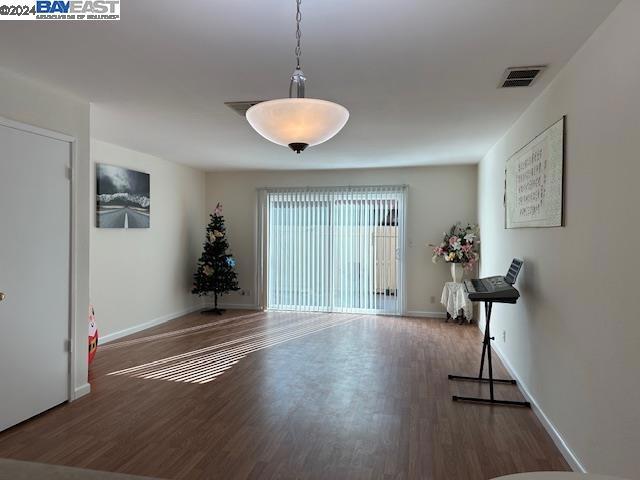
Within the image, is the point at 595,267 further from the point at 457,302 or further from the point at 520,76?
the point at 457,302

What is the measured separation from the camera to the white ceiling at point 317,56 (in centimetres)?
211

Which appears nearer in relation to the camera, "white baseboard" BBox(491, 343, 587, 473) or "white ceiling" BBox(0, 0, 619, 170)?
"white ceiling" BBox(0, 0, 619, 170)

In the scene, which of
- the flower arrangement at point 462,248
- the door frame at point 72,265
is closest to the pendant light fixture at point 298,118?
the door frame at point 72,265

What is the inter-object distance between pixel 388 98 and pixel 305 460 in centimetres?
266

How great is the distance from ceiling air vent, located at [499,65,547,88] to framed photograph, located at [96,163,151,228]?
14.6ft

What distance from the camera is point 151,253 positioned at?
6207 mm

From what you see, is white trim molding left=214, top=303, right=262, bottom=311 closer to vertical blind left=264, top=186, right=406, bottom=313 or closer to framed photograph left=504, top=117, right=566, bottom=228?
vertical blind left=264, top=186, right=406, bottom=313

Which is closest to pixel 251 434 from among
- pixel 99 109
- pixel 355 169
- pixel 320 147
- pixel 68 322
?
pixel 68 322

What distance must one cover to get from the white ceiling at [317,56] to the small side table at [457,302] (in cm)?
285

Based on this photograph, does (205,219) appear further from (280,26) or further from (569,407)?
(569,407)

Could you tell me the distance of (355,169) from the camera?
23.6ft

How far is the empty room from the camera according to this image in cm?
210

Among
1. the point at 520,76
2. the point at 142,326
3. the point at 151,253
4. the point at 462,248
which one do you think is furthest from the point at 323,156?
the point at 142,326

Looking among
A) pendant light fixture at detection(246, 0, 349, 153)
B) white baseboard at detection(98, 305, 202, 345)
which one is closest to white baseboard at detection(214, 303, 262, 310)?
white baseboard at detection(98, 305, 202, 345)
